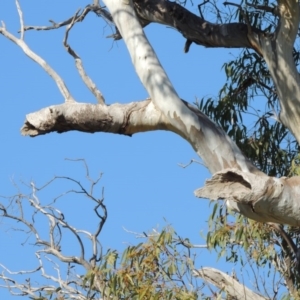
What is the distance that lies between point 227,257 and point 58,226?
3.91 feet

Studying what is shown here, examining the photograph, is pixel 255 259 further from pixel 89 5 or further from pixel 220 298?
pixel 89 5

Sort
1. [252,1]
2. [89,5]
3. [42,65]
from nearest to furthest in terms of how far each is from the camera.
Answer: [42,65], [89,5], [252,1]

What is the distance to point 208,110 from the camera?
6750 mm

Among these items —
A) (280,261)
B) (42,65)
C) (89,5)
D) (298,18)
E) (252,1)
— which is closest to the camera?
(42,65)

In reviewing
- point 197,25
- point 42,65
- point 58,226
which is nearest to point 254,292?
point 58,226

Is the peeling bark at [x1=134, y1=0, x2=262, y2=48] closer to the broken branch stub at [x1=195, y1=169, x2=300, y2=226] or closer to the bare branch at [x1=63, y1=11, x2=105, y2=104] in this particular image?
the bare branch at [x1=63, y1=11, x2=105, y2=104]

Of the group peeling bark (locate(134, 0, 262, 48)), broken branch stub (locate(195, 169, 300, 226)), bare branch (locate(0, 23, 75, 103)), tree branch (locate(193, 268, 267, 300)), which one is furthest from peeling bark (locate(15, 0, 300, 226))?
tree branch (locate(193, 268, 267, 300))

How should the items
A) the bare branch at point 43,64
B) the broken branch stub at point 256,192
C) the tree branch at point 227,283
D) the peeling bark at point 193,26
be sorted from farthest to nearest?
the peeling bark at point 193,26, the tree branch at point 227,283, the bare branch at point 43,64, the broken branch stub at point 256,192

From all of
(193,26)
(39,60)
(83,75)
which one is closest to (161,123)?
(83,75)

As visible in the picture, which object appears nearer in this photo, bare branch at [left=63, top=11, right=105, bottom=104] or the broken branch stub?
the broken branch stub

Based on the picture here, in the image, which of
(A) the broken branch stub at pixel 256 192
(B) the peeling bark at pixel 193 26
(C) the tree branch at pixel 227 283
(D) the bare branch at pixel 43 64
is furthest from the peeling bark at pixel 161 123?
(C) the tree branch at pixel 227 283

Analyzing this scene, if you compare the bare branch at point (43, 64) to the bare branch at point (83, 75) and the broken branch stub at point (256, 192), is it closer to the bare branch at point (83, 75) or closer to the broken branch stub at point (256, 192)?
the bare branch at point (83, 75)

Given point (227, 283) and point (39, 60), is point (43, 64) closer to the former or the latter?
point (39, 60)

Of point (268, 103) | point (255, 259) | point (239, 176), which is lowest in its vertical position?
point (239, 176)
